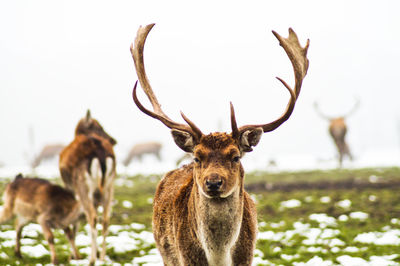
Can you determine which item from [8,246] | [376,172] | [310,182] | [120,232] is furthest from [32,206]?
[376,172]

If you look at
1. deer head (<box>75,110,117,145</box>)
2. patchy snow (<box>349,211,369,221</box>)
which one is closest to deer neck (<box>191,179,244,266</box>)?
deer head (<box>75,110,117,145</box>)

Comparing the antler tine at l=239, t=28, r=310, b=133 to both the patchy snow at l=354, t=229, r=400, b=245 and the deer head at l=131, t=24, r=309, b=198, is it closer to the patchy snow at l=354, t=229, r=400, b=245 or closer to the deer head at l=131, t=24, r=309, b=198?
the deer head at l=131, t=24, r=309, b=198

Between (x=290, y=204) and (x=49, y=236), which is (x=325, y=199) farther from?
(x=49, y=236)

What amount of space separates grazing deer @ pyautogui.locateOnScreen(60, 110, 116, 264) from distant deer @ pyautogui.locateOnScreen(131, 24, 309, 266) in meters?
2.31

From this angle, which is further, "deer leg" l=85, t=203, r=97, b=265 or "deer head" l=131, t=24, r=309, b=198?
"deer leg" l=85, t=203, r=97, b=265

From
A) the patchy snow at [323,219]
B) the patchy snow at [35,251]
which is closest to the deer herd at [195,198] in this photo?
the patchy snow at [35,251]

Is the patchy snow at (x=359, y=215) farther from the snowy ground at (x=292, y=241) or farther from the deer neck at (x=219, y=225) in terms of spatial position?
the deer neck at (x=219, y=225)

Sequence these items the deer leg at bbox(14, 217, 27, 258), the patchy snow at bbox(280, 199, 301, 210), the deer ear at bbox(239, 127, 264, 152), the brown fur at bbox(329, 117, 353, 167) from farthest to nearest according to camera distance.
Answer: the brown fur at bbox(329, 117, 353, 167)
the patchy snow at bbox(280, 199, 301, 210)
the deer leg at bbox(14, 217, 27, 258)
the deer ear at bbox(239, 127, 264, 152)

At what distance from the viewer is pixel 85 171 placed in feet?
22.0

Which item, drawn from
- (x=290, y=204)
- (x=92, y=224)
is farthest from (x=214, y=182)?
(x=290, y=204)

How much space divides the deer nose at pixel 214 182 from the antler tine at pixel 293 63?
0.75m

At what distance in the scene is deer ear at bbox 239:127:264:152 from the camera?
4035 mm

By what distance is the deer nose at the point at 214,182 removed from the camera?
3570mm

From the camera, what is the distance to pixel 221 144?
3.89 meters
